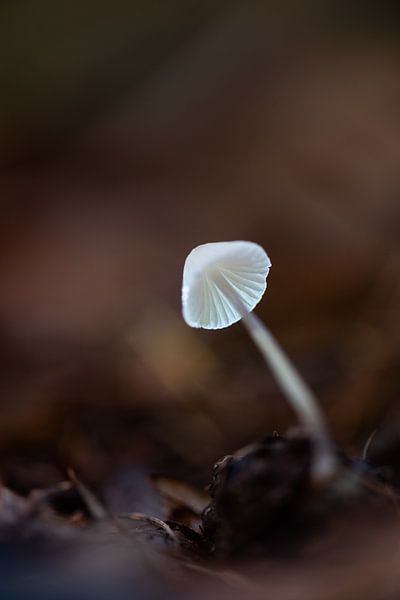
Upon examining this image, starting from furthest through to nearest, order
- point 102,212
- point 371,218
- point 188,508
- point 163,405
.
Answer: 1. point 102,212
2. point 371,218
3. point 163,405
4. point 188,508

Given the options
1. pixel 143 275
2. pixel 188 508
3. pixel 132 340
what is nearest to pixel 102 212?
pixel 143 275

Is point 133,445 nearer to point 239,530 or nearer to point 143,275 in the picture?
point 239,530

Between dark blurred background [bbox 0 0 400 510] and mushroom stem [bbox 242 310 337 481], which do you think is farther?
dark blurred background [bbox 0 0 400 510]

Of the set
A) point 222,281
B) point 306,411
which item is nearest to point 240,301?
point 222,281

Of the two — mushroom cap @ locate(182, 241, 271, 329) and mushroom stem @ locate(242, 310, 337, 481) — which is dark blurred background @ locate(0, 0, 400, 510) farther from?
mushroom cap @ locate(182, 241, 271, 329)

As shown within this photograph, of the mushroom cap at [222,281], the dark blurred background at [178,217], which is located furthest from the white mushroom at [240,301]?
the dark blurred background at [178,217]

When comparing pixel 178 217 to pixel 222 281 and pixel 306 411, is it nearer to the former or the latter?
pixel 222 281

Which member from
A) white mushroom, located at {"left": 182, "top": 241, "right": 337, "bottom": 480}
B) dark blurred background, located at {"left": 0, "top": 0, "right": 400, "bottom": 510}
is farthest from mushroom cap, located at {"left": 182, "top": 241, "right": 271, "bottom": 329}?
dark blurred background, located at {"left": 0, "top": 0, "right": 400, "bottom": 510}

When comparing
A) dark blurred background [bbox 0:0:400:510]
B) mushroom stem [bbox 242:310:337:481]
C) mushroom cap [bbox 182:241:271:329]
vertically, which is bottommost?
mushroom stem [bbox 242:310:337:481]
